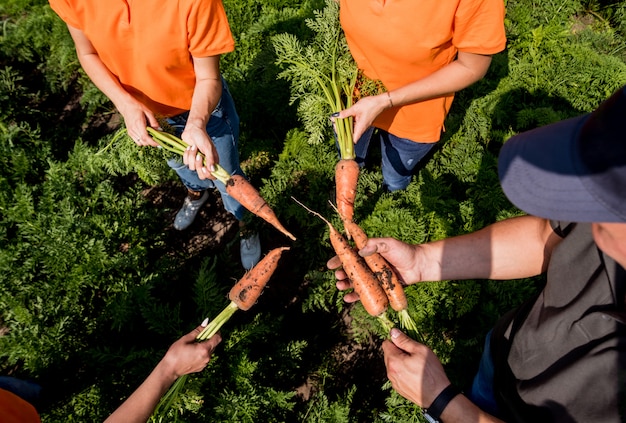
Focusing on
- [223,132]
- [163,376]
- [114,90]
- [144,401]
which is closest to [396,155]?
[223,132]

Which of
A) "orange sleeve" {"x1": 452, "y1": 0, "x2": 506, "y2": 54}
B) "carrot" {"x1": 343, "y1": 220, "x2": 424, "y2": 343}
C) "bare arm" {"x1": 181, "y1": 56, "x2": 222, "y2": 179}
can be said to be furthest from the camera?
"carrot" {"x1": 343, "y1": 220, "x2": 424, "y2": 343}

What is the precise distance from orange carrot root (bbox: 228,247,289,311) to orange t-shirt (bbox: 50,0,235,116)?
1.32 meters

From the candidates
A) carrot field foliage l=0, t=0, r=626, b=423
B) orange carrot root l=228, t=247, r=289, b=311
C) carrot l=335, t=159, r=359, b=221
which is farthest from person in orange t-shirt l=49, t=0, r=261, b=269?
carrot l=335, t=159, r=359, b=221

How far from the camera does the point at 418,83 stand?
2.22 m

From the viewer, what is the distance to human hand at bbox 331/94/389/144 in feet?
7.73

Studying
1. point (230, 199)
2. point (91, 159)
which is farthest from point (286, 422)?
point (91, 159)

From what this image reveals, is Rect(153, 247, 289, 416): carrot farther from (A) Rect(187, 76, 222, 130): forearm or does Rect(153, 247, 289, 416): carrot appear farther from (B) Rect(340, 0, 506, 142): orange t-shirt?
(B) Rect(340, 0, 506, 142): orange t-shirt

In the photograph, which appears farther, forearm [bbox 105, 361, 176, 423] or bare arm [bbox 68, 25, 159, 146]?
bare arm [bbox 68, 25, 159, 146]

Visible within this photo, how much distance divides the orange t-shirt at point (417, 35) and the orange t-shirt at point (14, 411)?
114 inches

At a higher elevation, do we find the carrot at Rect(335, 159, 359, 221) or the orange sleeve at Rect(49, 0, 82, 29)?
the orange sleeve at Rect(49, 0, 82, 29)

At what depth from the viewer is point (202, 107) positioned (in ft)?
7.55

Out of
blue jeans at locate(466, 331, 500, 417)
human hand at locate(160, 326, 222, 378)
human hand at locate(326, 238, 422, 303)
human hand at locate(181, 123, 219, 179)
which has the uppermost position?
human hand at locate(181, 123, 219, 179)

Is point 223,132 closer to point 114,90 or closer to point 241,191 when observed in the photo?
point 241,191

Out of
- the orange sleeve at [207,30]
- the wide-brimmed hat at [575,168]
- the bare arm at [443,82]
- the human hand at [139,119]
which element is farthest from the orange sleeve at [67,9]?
the wide-brimmed hat at [575,168]
